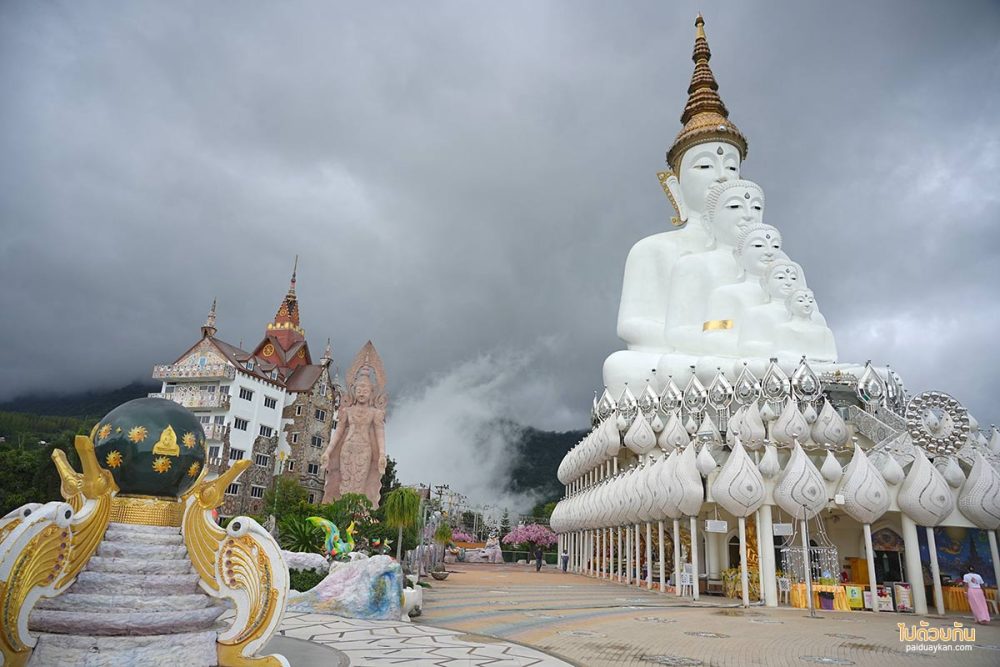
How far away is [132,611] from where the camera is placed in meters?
5.64

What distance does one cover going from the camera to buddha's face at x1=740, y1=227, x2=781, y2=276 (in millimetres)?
30781

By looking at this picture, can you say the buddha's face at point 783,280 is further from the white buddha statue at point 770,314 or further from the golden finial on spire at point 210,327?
the golden finial on spire at point 210,327

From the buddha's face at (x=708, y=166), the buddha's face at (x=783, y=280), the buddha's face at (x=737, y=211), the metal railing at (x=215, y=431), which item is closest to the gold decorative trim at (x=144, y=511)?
the buddha's face at (x=783, y=280)

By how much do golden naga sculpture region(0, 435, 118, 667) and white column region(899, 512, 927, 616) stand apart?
20121 mm

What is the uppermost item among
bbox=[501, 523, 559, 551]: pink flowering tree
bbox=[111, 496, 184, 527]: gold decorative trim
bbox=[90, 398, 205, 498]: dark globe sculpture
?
bbox=[90, 398, 205, 498]: dark globe sculpture

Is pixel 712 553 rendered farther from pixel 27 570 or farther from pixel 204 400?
pixel 204 400

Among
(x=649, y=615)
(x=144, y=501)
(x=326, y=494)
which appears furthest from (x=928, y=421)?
(x=144, y=501)

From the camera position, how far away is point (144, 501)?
6.36 meters

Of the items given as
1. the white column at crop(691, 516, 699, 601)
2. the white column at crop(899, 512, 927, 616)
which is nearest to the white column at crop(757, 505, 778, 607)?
the white column at crop(691, 516, 699, 601)

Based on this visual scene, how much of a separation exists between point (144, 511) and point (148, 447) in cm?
73

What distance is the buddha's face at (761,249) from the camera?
3078 centimetres

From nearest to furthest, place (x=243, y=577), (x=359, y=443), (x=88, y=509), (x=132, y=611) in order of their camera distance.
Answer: (x=132, y=611) → (x=88, y=509) → (x=243, y=577) → (x=359, y=443)

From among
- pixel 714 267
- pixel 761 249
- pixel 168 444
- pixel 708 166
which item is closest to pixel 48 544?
pixel 168 444

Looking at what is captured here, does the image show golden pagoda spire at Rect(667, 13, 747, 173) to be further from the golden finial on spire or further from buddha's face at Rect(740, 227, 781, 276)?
the golden finial on spire
